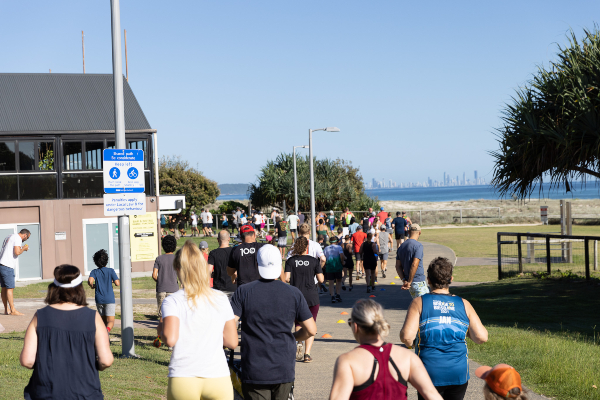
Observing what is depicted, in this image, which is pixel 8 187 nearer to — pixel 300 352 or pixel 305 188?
pixel 300 352

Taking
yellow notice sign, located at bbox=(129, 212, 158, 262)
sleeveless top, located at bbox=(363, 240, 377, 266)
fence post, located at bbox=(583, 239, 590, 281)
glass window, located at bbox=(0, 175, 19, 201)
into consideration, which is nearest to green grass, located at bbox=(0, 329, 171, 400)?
sleeveless top, located at bbox=(363, 240, 377, 266)

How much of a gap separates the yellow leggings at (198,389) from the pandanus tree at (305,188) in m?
41.1

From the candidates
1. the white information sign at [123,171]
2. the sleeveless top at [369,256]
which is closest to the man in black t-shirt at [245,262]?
the white information sign at [123,171]

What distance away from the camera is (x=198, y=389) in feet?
13.2

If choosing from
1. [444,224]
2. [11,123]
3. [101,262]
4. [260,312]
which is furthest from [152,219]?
[444,224]

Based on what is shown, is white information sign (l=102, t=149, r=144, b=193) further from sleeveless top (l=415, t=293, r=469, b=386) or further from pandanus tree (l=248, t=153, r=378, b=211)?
pandanus tree (l=248, t=153, r=378, b=211)

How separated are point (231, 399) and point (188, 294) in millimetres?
804

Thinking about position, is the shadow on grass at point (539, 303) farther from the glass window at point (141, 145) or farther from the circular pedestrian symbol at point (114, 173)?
the glass window at point (141, 145)

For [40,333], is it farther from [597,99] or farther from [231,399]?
[597,99]

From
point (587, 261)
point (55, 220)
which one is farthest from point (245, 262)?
point (55, 220)

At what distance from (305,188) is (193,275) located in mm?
41952

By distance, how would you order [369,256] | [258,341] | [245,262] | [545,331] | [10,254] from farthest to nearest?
1. [369,256]
2. [10,254]
3. [545,331]
4. [245,262]
5. [258,341]

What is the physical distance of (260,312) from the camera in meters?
4.55

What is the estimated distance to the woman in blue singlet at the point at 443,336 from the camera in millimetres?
4340
